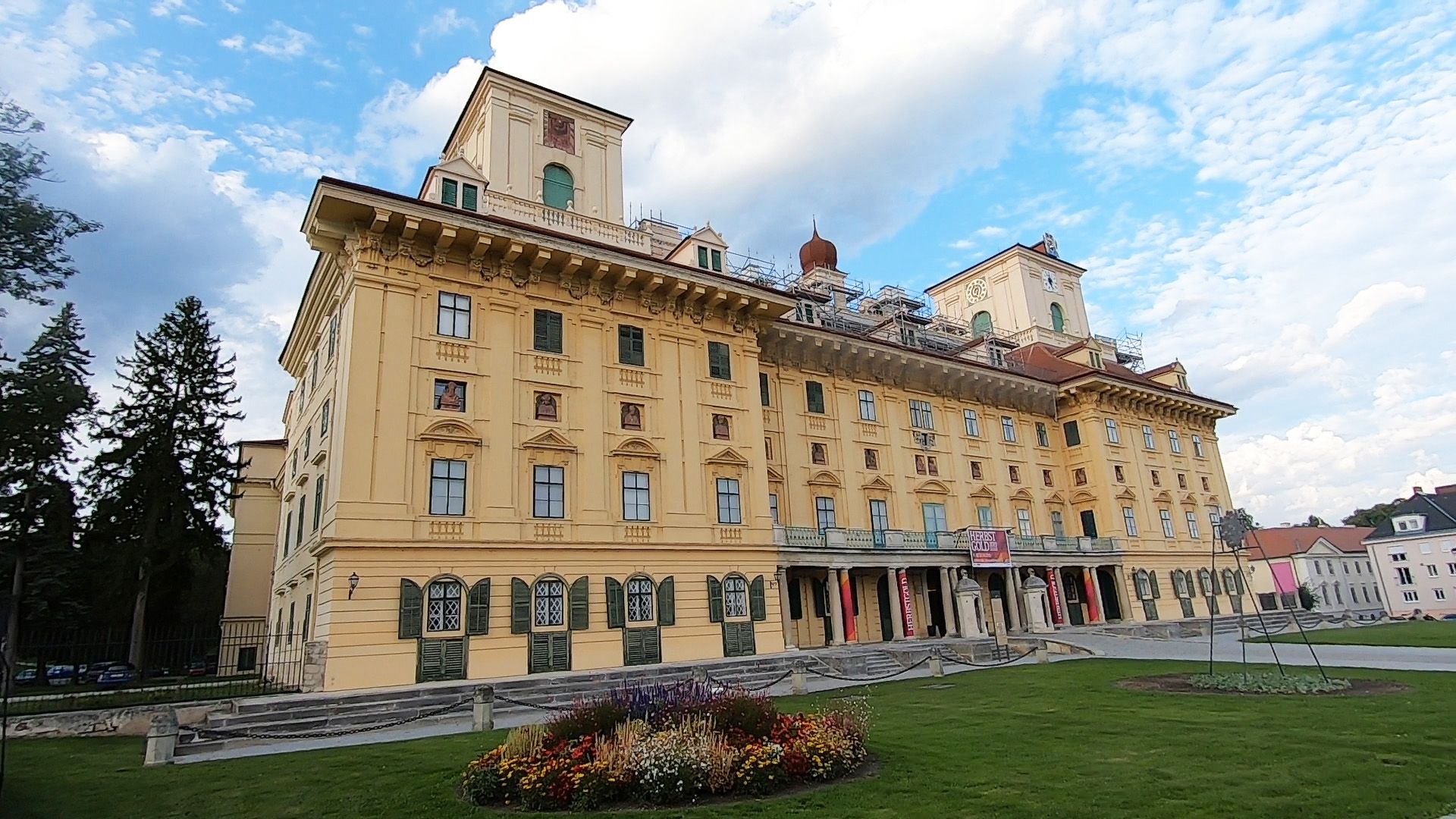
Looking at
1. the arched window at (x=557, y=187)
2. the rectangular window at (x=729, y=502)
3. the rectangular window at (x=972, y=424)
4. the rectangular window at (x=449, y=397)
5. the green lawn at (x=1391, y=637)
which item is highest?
the arched window at (x=557, y=187)

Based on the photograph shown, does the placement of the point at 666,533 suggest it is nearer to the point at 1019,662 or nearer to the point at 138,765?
the point at 1019,662

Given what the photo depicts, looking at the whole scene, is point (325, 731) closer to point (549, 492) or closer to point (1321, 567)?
point (549, 492)

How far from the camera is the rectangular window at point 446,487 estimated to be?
71.1ft

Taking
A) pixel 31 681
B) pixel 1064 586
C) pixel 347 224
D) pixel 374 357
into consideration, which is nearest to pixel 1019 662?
pixel 1064 586

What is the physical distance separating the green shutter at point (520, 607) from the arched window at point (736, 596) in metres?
6.62

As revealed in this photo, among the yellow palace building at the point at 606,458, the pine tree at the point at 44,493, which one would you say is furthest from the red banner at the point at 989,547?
the pine tree at the point at 44,493

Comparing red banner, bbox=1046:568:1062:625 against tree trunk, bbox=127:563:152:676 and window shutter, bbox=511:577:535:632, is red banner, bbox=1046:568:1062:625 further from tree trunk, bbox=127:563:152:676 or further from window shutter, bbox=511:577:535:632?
tree trunk, bbox=127:563:152:676

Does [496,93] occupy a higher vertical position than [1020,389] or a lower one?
higher

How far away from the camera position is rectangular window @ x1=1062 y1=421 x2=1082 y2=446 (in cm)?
4341

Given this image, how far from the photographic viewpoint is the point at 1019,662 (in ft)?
85.4

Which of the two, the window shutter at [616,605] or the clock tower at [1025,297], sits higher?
the clock tower at [1025,297]

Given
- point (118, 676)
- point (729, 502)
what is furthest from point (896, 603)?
point (118, 676)

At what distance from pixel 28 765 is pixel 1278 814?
17.6m

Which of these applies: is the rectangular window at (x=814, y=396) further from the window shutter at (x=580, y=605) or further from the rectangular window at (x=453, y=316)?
the rectangular window at (x=453, y=316)
